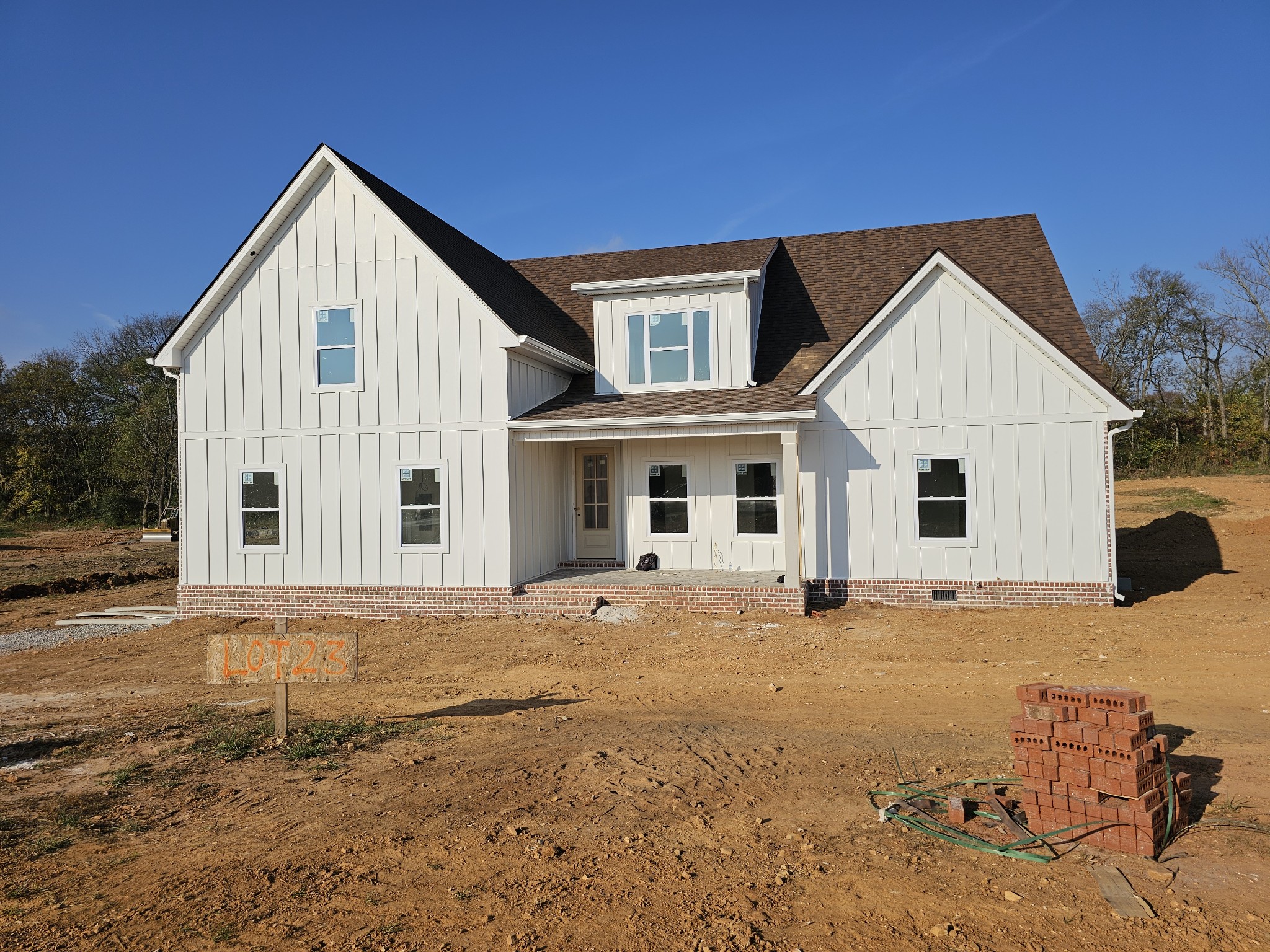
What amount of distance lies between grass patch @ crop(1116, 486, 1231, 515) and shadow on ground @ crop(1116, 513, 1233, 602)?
4.52ft

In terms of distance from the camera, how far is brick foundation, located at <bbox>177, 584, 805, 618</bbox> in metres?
13.5

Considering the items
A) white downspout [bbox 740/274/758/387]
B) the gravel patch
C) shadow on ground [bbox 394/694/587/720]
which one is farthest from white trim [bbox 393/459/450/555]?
white downspout [bbox 740/274/758/387]

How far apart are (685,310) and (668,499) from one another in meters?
3.76

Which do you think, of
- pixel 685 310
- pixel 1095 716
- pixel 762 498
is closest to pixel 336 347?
pixel 685 310

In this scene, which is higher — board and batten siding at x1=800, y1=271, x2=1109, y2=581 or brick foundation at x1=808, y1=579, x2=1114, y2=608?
board and batten siding at x1=800, y1=271, x2=1109, y2=581

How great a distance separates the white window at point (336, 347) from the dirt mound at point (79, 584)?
10.2 metres

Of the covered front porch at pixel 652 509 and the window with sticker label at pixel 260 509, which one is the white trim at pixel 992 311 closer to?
the covered front porch at pixel 652 509

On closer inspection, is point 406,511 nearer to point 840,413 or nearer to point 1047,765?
point 840,413

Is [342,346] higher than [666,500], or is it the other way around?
[342,346]

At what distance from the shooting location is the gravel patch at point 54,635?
13.5 metres

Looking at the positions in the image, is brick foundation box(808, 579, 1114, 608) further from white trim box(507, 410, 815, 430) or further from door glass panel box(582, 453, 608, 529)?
door glass panel box(582, 453, 608, 529)

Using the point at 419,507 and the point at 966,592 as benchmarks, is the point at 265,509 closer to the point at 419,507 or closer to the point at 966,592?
the point at 419,507

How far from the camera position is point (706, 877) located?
4.64 m

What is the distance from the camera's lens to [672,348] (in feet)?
52.7
